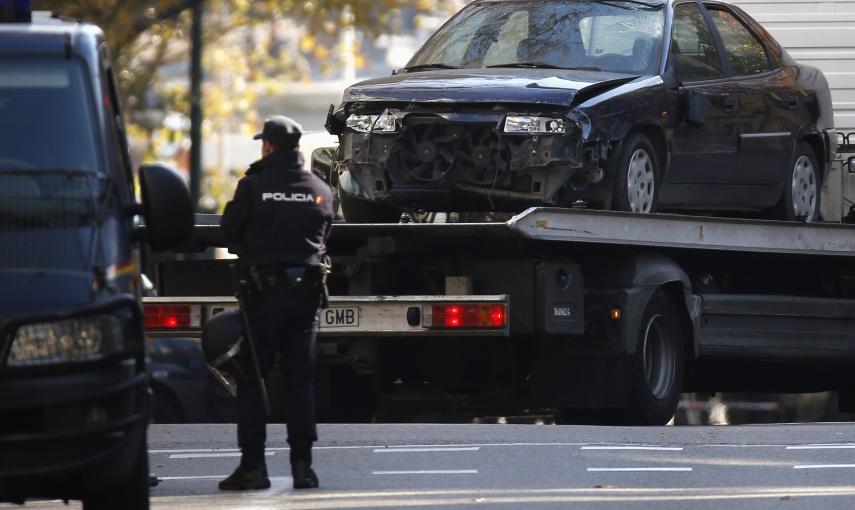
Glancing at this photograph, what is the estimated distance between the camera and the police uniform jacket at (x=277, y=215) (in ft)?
29.5

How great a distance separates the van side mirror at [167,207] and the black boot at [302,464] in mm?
1803

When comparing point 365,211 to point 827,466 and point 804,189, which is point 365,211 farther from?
Answer: point 827,466

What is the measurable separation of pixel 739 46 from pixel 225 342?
5571mm

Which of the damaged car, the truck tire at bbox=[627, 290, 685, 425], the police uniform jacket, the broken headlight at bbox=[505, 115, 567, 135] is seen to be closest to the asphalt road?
the truck tire at bbox=[627, 290, 685, 425]

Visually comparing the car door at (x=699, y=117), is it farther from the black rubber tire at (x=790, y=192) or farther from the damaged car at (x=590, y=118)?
the black rubber tire at (x=790, y=192)

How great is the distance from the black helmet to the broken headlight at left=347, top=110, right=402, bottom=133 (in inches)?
109

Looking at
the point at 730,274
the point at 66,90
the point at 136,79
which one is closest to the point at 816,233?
the point at 730,274

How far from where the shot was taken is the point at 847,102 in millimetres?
15562

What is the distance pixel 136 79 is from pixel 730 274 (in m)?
14.0

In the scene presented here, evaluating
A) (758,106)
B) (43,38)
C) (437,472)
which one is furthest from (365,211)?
(43,38)

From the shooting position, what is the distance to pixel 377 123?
11672 mm

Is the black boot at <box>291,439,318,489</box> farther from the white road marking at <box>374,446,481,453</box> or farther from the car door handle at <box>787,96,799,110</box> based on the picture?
the car door handle at <box>787,96,799,110</box>

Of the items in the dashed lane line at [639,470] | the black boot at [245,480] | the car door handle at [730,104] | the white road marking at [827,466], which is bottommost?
the white road marking at [827,466]

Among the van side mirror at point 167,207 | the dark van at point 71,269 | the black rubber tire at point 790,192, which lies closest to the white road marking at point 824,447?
the black rubber tire at point 790,192
